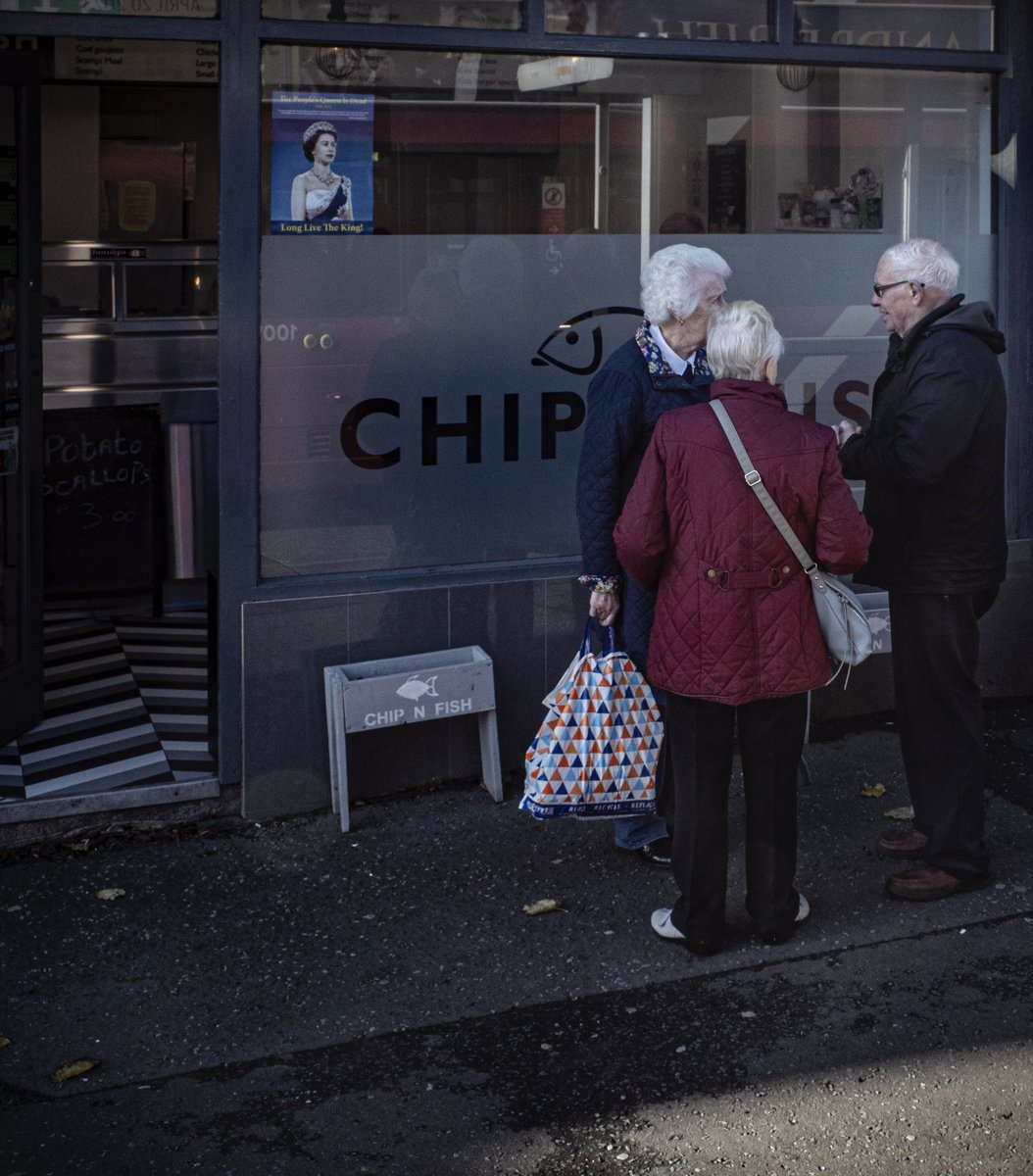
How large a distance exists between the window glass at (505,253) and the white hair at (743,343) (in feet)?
5.95

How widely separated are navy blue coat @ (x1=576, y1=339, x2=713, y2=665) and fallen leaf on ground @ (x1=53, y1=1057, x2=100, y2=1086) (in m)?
1.87

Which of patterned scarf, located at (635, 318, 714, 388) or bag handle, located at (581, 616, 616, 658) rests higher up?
patterned scarf, located at (635, 318, 714, 388)

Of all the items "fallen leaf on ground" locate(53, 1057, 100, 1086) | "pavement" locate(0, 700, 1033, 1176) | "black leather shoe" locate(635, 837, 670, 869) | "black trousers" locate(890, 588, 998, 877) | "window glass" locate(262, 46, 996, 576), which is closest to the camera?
"pavement" locate(0, 700, 1033, 1176)

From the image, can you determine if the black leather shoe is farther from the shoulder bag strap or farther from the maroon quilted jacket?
the shoulder bag strap

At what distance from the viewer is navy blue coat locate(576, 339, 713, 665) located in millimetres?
4559

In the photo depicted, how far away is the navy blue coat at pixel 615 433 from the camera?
456 cm

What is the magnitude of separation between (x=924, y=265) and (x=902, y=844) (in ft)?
5.91

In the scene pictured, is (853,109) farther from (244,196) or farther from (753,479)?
(753,479)

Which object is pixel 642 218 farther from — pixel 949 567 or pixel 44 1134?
pixel 44 1134

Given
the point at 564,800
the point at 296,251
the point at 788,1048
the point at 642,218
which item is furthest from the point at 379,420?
the point at 788,1048

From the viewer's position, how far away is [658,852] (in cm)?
498

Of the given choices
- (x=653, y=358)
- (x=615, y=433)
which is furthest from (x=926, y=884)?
(x=653, y=358)

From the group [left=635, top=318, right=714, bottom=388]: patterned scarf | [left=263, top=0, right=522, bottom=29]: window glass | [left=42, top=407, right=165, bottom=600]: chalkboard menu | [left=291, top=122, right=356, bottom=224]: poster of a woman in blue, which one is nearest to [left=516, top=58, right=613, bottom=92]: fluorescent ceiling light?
[left=263, top=0, right=522, bottom=29]: window glass

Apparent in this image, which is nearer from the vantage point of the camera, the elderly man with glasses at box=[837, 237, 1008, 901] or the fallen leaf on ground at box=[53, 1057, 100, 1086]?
the fallen leaf on ground at box=[53, 1057, 100, 1086]
